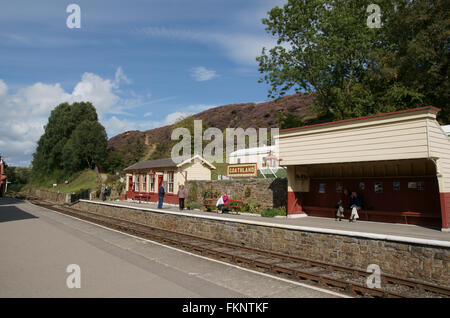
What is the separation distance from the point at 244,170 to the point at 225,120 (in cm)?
5582

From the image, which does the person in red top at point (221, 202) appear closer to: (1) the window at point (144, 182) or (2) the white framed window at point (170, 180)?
(2) the white framed window at point (170, 180)

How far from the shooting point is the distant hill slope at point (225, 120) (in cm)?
6147

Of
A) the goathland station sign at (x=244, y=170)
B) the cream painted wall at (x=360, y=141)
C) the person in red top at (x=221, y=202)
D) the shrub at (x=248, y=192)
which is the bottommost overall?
the person in red top at (x=221, y=202)

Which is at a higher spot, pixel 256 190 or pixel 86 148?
pixel 86 148

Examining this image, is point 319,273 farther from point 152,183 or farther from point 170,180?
point 152,183

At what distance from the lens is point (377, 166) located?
13672mm

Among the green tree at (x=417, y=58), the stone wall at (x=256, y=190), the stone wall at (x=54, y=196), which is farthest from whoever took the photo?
the stone wall at (x=54, y=196)

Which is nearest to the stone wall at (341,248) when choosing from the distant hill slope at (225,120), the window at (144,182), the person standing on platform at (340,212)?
the person standing on platform at (340,212)

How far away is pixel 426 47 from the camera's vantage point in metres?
23.5

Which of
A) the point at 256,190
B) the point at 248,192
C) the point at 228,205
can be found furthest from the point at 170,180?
the point at 256,190

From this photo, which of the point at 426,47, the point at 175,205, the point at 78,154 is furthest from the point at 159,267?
the point at 78,154

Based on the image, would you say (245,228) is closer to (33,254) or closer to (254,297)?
(254,297)

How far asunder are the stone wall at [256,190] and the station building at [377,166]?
149 centimetres

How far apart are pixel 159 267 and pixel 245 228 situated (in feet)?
15.9
